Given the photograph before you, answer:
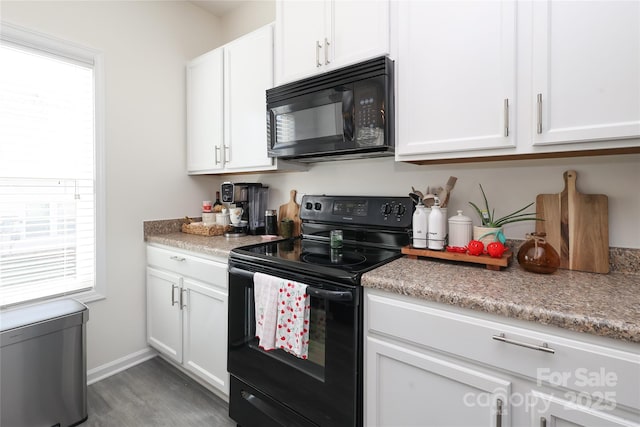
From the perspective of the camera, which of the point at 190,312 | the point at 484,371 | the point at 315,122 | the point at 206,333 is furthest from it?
the point at 190,312

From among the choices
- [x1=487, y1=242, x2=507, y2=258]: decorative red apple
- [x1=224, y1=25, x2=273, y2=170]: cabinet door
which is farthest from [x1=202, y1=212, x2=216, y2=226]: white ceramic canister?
[x1=487, y1=242, x2=507, y2=258]: decorative red apple

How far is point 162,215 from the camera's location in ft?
7.88

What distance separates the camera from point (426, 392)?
3.49 ft

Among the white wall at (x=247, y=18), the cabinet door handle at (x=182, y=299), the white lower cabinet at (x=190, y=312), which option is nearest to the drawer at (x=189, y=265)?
the white lower cabinet at (x=190, y=312)

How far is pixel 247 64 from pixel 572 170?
185 cm

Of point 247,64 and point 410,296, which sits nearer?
point 410,296

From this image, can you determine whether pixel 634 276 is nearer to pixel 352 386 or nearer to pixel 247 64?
pixel 352 386

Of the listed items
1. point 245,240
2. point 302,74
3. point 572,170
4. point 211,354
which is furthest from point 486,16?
point 211,354

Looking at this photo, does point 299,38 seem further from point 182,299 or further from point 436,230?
point 182,299

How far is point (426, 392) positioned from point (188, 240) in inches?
64.0

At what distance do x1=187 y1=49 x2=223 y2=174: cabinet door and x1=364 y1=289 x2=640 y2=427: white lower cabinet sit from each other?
5.45ft

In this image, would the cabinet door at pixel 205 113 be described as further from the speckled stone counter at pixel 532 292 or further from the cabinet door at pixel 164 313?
the speckled stone counter at pixel 532 292

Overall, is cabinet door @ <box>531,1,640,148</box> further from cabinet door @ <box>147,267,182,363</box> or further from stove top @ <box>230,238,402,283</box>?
cabinet door @ <box>147,267,182,363</box>

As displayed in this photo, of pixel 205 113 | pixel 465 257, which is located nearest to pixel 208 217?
pixel 205 113
